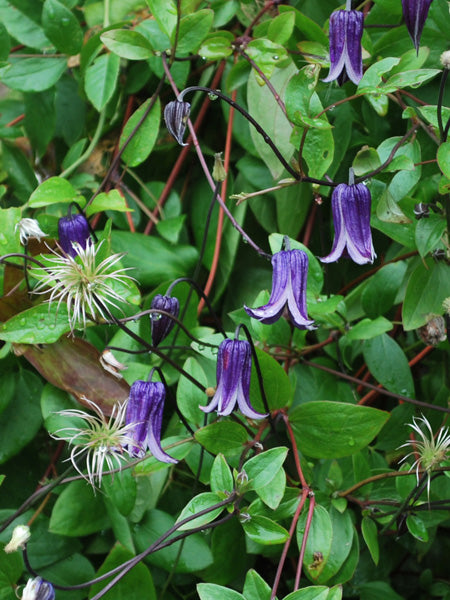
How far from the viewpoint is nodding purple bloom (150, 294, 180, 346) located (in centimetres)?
69

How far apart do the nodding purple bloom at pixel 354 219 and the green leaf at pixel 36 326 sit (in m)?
0.27

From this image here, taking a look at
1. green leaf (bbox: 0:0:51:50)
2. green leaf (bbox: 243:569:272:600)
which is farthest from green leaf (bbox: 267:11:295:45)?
green leaf (bbox: 243:569:272:600)

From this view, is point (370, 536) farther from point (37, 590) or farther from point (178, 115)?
point (178, 115)

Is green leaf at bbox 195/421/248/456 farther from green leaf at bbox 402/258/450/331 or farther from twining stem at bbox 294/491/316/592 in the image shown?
green leaf at bbox 402/258/450/331

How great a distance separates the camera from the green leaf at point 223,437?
0.68 meters

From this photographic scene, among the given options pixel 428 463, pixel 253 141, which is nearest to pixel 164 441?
pixel 428 463

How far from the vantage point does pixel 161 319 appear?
69 cm

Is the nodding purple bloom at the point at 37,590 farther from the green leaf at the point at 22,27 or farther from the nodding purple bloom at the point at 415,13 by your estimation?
the green leaf at the point at 22,27

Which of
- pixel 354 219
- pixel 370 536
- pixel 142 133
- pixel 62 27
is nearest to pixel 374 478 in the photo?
pixel 370 536

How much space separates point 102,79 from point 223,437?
492mm

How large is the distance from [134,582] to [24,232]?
385mm

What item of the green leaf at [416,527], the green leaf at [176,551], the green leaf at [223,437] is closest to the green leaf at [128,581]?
the green leaf at [176,551]

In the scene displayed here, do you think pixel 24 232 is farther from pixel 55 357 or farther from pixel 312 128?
pixel 312 128

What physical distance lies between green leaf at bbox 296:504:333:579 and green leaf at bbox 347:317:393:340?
0.19 metres
